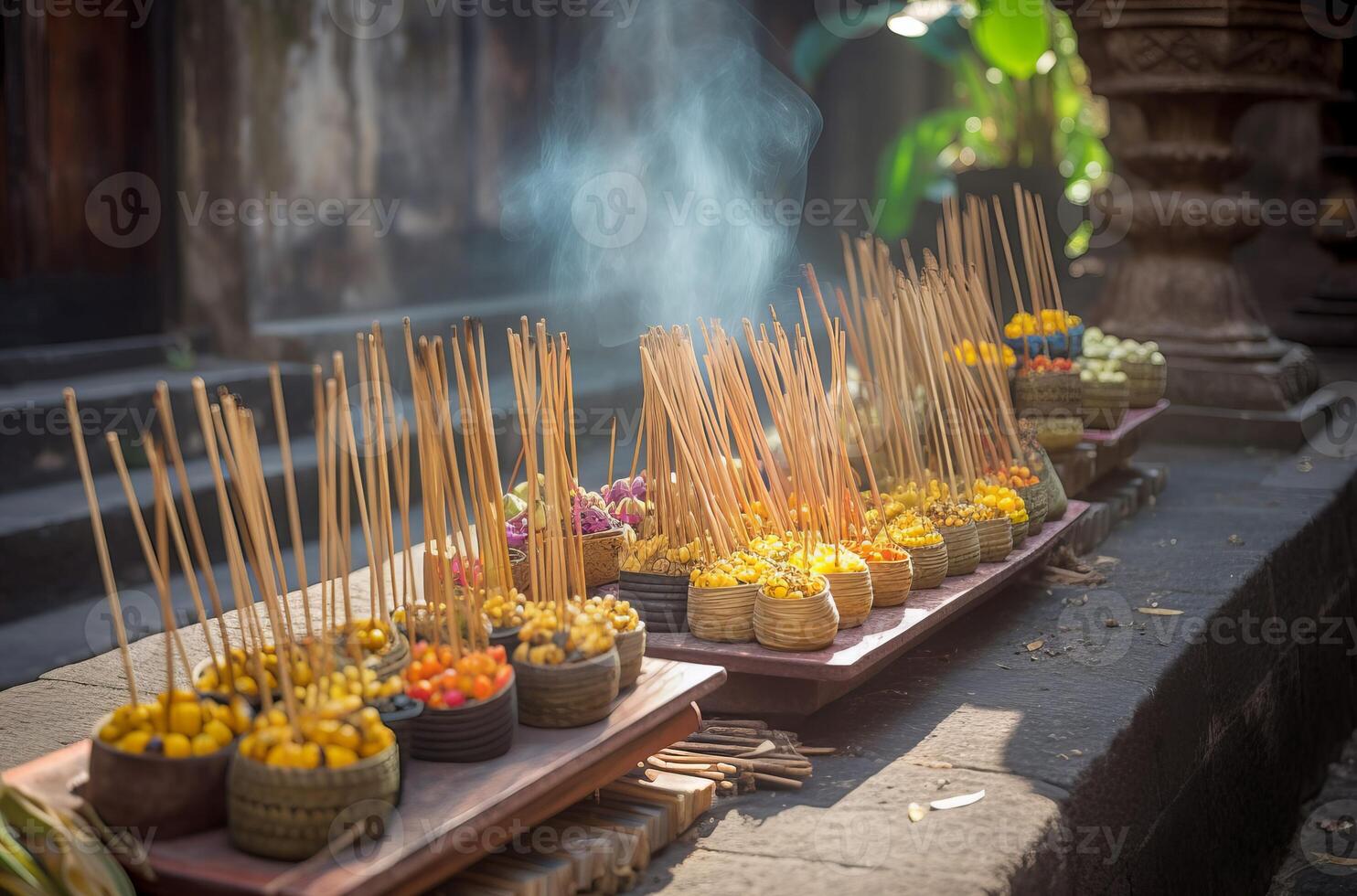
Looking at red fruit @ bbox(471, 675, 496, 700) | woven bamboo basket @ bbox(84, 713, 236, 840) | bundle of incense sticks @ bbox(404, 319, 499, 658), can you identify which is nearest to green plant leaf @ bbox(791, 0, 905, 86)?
bundle of incense sticks @ bbox(404, 319, 499, 658)

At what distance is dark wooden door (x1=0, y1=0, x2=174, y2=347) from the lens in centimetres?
585

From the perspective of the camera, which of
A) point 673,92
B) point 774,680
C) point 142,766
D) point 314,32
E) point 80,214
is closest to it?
point 142,766

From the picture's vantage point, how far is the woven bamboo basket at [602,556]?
324 centimetres

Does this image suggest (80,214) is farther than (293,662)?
Yes

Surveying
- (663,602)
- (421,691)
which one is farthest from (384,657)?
(663,602)

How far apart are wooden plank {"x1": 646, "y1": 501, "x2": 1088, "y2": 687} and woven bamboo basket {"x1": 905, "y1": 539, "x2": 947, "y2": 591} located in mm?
22

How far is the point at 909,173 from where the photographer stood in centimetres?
944

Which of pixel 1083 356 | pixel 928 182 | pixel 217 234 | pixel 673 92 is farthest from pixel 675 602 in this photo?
pixel 928 182

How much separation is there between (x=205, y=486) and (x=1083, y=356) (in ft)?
11.0

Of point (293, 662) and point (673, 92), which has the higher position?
point (673, 92)

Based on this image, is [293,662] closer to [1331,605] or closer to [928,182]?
[1331,605]

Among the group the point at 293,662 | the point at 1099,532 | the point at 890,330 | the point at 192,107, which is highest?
the point at 192,107

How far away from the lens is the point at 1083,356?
532 cm

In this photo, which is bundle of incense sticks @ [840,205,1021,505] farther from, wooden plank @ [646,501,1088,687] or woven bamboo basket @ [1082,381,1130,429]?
woven bamboo basket @ [1082,381,1130,429]
